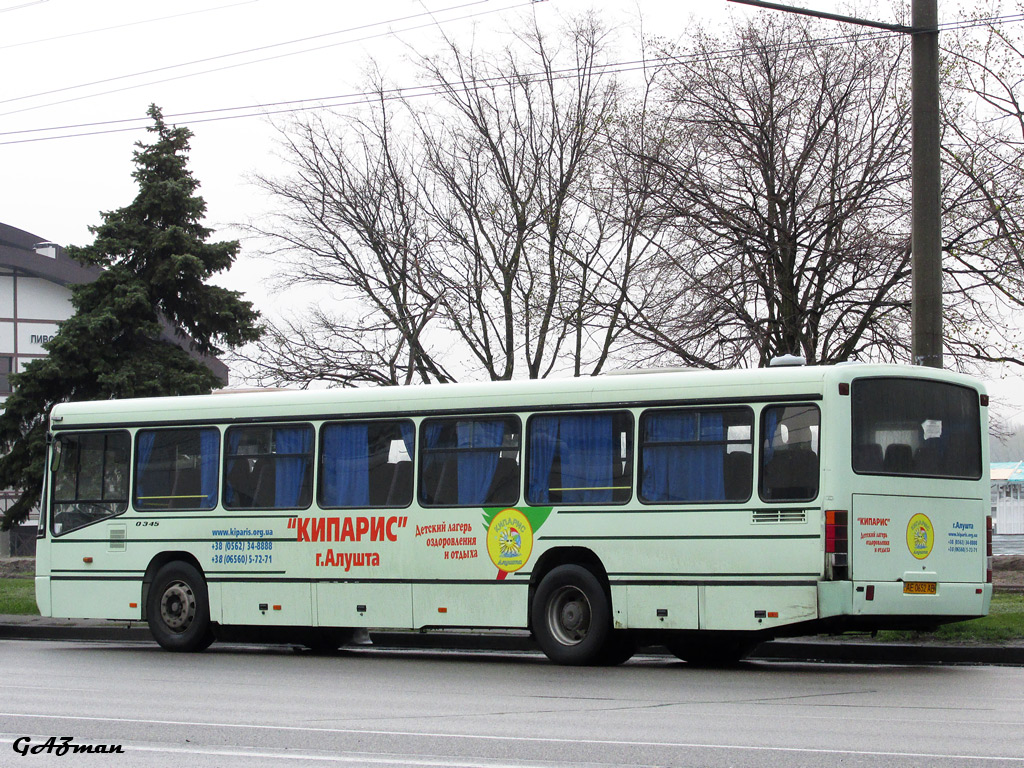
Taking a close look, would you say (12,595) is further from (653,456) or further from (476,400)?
(653,456)

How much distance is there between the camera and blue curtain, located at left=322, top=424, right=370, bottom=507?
52.0ft

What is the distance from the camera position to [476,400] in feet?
49.7

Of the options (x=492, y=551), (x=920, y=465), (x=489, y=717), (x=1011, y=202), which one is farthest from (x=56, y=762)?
(x=1011, y=202)

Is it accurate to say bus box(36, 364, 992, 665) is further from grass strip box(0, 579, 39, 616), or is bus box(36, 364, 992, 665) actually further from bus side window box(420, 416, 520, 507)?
grass strip box(0, 579, 39, 616)

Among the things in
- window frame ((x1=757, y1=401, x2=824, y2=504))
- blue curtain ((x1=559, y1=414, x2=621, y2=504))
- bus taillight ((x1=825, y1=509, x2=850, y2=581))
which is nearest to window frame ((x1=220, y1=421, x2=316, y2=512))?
blue curtain ((x1=559, y1=414, x2=621, y2=504))

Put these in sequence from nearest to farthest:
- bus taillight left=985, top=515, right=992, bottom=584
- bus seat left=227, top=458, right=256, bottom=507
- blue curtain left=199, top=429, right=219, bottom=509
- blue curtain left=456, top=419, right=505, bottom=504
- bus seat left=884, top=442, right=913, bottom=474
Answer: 1. bus seat left=884, top=442, right=913, bottom=474
2. bus taillight left=985, top=515, right=992, bottom=584
3. blue curtain left=456, top=419, right=505, bottom=504
4. bus seat left=227, top=458, right=256, bottom=507
5. blue curtain left=199, top=429, right=219, bottom=509

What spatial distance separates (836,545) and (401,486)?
4.86 m

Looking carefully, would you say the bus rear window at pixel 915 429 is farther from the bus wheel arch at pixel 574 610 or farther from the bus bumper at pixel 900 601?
the bus wheel arch at pixel 574 610

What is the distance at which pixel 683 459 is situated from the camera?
547 inches

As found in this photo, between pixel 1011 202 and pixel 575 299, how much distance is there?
30.6ft

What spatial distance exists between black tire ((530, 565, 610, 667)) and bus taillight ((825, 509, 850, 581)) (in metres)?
2.32

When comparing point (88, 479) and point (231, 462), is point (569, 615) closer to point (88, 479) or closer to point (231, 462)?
point (231, 462)

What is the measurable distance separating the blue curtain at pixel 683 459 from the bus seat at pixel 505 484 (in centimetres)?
143

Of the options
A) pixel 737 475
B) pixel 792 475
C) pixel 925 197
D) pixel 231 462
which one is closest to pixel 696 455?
pixel 737 475
